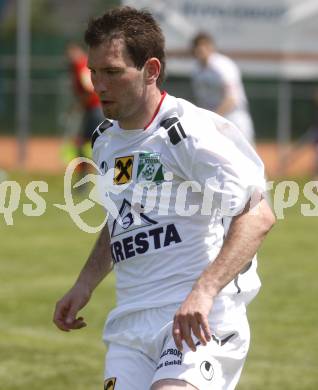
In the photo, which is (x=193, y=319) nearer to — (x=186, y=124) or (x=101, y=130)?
(x=186, y=124)

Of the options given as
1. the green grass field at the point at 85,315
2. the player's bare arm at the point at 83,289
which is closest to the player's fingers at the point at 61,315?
the player's bare arm at the point at 83,289

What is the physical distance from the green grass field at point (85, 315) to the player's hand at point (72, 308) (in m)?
2.28

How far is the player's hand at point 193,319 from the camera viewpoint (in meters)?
4.01

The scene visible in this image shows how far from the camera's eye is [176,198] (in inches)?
177

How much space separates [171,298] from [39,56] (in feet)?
79.4

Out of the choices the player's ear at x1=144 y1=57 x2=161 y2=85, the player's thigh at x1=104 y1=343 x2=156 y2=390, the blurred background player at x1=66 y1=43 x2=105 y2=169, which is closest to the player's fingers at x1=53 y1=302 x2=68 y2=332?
the player's thigh at x1=104 y1=343 x2=156 y2=390

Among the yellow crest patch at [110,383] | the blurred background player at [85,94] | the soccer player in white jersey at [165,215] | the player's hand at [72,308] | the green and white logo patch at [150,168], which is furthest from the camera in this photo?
the blurred background player at [85,94]

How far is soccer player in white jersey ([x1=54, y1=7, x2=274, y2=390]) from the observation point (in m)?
4.29

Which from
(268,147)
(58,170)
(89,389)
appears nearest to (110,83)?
(89,389)

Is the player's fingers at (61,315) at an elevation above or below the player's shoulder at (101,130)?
below

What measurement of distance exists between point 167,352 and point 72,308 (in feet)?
2.20

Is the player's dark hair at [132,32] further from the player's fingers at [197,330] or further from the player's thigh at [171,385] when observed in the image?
the player's thigh at [171,385]

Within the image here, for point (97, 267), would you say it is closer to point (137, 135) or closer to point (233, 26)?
point (137, 135)

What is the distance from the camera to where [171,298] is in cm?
442
